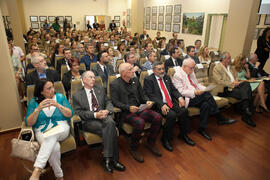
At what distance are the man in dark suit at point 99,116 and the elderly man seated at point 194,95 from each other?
1445mm

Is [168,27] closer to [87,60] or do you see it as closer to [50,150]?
[87,60]

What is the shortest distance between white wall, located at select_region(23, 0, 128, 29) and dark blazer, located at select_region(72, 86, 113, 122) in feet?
55.8

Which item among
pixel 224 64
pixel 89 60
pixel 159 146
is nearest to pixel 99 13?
pixel 89 60

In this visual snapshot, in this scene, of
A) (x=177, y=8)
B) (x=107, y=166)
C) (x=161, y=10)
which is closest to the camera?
(x=107, y=166)

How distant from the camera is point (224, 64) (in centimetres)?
416

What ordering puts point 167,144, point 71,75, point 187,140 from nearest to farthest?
point 167,144
point 187,140
point 71,75

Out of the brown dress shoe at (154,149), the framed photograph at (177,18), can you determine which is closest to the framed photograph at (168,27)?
the framed photograph at (177,18)

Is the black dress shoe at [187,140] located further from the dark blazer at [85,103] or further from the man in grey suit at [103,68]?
the man in grey suit at [103,68]

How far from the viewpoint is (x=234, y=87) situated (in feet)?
12.9

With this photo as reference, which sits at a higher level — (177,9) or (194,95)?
(177,9)

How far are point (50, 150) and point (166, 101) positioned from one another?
1.93 m

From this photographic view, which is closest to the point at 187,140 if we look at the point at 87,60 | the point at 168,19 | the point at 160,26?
the point at 87,60

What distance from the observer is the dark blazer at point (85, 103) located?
255 centimetres

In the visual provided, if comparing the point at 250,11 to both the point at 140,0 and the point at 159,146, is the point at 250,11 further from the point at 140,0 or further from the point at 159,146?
the point at 140,0
